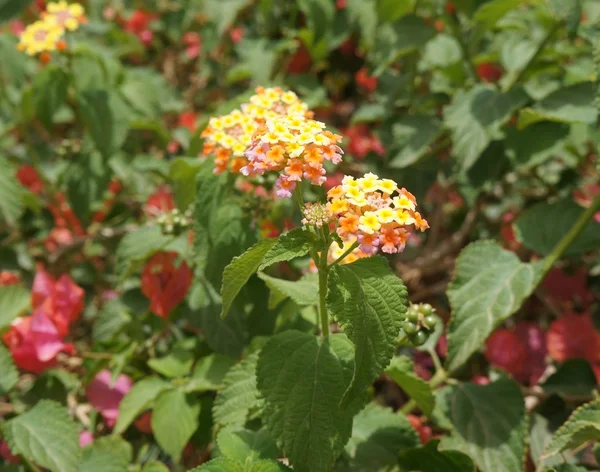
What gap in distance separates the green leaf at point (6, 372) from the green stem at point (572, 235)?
3.66 feet

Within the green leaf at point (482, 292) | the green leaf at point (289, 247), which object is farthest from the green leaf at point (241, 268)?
the green leaf at point (482, 292)

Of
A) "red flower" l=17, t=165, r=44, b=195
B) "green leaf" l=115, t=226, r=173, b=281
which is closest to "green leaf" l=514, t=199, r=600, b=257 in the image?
"green leaf" l=115, t=226, r=173, b=281

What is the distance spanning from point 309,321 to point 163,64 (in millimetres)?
1804

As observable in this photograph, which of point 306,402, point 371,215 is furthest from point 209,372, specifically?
point 371,215

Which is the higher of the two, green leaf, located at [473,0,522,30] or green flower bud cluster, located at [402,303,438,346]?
green leaf, located at [473,0,522,30]

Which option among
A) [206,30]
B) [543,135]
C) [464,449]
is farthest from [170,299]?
[206,30]

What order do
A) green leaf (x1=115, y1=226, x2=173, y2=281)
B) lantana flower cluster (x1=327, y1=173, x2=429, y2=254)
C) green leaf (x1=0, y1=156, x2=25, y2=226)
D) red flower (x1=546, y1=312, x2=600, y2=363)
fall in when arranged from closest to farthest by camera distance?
1. lantana flower cluster (x1=327, y1=173, x2=429, y2=254)
2. green leaf (x1=115, y1=226, x2=173, y2=281)
3. red flower (x1=546, y1=312, x2=600, y2=363)
4. green leaf (x1=0, y1=156, x2=25, y2=226)

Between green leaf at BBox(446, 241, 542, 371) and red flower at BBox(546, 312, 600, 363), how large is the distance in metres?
0.30

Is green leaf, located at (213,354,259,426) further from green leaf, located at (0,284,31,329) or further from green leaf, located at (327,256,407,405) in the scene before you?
green leaf, located at (0,284,31,329)

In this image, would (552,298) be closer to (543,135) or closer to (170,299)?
(543,135)

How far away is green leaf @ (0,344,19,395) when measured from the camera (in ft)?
4.37

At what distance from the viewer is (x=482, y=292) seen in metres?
1.36

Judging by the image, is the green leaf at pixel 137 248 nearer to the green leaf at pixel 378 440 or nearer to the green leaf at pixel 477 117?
the green leaf at pixel 378 440

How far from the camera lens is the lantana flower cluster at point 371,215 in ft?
2.90
